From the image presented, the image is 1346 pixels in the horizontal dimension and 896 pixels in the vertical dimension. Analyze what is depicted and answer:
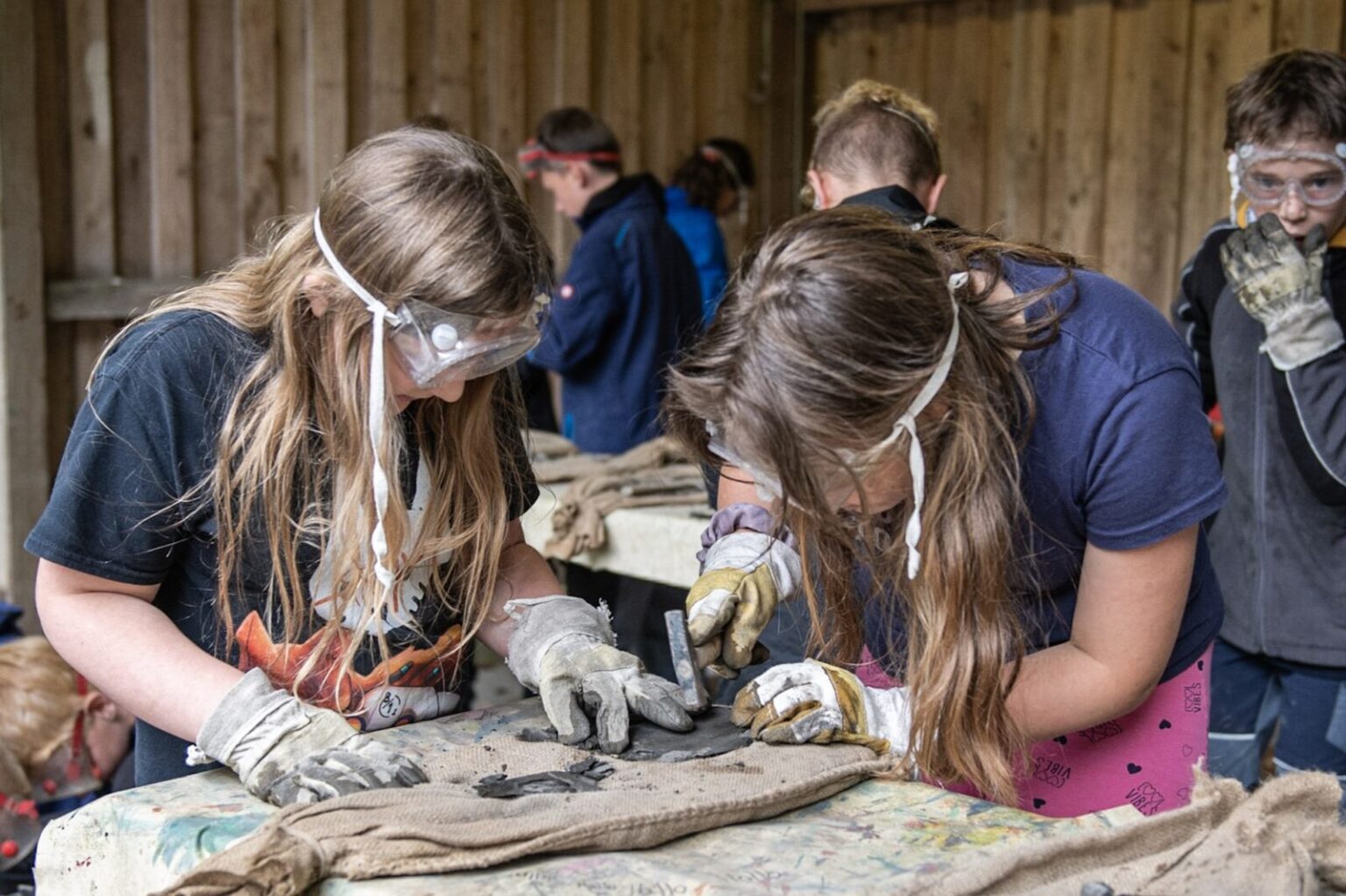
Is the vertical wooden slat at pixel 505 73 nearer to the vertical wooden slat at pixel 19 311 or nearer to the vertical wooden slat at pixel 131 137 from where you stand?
the vertical wooden slat at pixel 131 137

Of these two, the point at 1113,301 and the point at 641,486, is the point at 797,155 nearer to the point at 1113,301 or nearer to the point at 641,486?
the point at 641,486

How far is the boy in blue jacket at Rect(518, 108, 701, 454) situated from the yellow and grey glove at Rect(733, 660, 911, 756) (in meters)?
2.91

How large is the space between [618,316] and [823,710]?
3140 mm

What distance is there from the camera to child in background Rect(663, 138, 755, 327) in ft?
18.9

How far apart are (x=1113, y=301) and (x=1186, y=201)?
166 inches

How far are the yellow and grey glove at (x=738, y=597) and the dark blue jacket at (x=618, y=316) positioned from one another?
8.65ft

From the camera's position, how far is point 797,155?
7387mm

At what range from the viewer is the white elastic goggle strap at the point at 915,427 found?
165 cm

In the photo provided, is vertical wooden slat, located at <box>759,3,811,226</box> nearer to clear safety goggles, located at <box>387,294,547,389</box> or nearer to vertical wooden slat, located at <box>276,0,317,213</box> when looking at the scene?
vertical wooden slat, located at <box>276,0,317,213</box>

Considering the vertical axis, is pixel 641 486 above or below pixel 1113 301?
below

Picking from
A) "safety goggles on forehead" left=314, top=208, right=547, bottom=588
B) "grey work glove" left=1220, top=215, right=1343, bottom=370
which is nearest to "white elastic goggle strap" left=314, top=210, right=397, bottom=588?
"safety goggles on forehead" left=314, top=208, right=547, bottom=588

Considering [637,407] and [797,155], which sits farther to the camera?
[797,155]

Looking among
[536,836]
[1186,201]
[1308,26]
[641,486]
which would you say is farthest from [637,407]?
[536,836]

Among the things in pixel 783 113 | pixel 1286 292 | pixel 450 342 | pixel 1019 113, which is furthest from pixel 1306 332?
pixel 783 113
